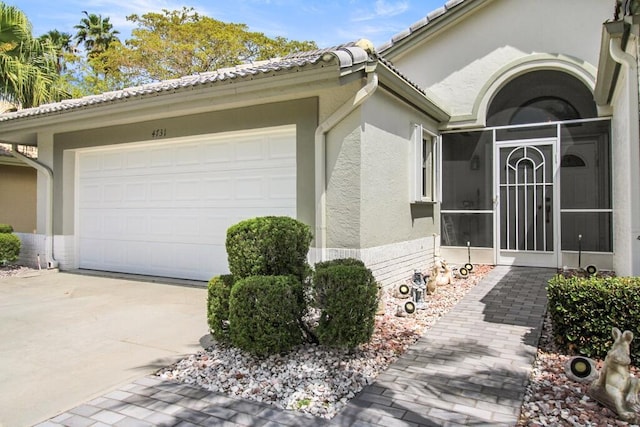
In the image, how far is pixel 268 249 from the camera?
15.2 ft

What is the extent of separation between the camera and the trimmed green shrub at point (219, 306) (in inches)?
183

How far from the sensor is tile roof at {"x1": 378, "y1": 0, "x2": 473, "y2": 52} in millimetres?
10555

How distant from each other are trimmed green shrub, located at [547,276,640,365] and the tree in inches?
907

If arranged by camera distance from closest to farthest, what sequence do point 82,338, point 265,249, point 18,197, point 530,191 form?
point 265,249
point 82,338
point 530,191
point 18,197

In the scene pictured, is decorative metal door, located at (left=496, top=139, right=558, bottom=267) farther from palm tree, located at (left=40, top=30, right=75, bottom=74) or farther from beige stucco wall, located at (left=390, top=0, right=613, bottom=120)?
palm tree, located at (left=40, top=30, right=75, bottom=74)

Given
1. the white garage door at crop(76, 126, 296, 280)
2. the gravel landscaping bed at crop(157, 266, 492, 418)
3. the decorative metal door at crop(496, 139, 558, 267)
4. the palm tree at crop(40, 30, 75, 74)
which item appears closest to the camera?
the gravel landscaping bed at crop(157, 266, 492, 418)

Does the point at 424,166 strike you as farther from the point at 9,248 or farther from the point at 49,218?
the point at 9,248

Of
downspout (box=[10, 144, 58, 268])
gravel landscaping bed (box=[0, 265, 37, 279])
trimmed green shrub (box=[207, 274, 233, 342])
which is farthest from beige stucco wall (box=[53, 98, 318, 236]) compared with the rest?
trimmed green shrub (box=[207, 274, 233, 342])

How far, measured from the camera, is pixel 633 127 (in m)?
5.60

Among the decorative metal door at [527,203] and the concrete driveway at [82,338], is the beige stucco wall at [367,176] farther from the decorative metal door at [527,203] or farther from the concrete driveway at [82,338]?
the decorative metal door at [527,203]

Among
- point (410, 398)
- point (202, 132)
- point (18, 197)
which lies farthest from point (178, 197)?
point (18, 197)

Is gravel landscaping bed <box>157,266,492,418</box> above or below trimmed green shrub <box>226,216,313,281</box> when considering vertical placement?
below

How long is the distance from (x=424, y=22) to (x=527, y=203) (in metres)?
5.07

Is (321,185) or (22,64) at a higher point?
(22,64)
